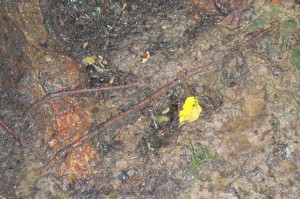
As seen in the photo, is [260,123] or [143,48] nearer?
[260,123]

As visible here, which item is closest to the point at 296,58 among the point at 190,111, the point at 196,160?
the point at 190,111

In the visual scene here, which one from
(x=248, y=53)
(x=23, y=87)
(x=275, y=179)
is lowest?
(x=275, y=179)

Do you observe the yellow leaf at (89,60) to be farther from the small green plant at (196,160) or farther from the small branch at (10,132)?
the small green plant at (196,160)

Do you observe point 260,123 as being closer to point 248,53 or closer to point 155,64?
point 248,53

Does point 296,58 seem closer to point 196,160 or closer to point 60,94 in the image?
point 196,160

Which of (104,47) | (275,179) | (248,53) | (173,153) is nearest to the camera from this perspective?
(275,179)

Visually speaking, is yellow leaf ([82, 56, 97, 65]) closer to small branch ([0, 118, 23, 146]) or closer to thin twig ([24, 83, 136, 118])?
thin twig ([24, 83, 136, 118])

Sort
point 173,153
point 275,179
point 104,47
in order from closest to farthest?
point 275,179 → point 173,153 → point 104,47

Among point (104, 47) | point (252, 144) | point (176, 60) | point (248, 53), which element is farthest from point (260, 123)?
point (104, 47)

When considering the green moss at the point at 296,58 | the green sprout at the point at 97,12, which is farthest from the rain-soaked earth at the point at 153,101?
the green sprout at the point at 97,12
